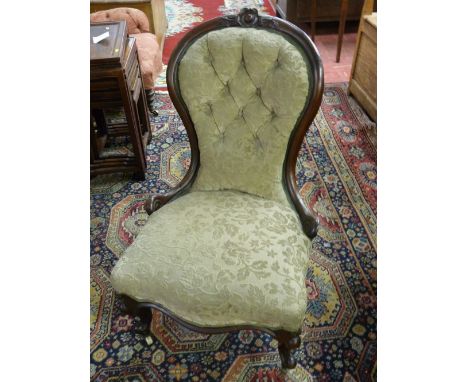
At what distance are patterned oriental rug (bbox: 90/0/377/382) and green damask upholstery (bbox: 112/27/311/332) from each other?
300 millimetres

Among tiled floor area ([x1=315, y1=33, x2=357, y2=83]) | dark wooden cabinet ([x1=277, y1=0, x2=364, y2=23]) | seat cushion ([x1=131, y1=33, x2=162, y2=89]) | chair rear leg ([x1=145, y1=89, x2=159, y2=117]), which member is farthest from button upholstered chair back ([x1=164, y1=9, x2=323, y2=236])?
dark wooden cabinet ([x1=277, y1=0, x2=364, y2=23])

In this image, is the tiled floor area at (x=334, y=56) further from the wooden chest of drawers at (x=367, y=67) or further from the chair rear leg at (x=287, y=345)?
the chair rear leg at (x=287, y=345)

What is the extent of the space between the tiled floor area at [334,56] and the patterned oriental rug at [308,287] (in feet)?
2.44

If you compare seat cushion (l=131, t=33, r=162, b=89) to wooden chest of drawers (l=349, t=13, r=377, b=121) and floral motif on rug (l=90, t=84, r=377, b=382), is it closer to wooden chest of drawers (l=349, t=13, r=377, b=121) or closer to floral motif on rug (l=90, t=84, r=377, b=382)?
floral motif on rug (l=90, t=84, r=377, b=382)

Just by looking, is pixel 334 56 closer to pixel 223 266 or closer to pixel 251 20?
pixel 251 20

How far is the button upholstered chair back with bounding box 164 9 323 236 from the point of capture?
1038 mm

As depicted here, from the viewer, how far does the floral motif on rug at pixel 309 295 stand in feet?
3.98

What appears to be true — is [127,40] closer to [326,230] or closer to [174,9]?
[326,230]

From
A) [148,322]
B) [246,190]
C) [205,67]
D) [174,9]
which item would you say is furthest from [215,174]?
[174,9]

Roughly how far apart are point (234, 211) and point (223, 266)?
0.66 feet

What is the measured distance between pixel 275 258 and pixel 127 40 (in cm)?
137

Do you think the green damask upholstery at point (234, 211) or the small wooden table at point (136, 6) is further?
the small wooden table at point (136, 6)

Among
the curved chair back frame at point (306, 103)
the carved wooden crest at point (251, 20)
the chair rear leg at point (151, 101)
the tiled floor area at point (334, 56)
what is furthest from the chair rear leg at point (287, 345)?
the tiled floor area at point (334, 56)

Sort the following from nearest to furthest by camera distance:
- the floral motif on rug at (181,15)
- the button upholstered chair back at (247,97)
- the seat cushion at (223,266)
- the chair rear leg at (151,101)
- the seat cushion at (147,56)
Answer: the seat cushion at (223,266)
the button upholstered chair back at (247,97)
the seat cushion at (147,56)
the chair rear leg at (151,101)
the floral motif on rug at (181,15)
